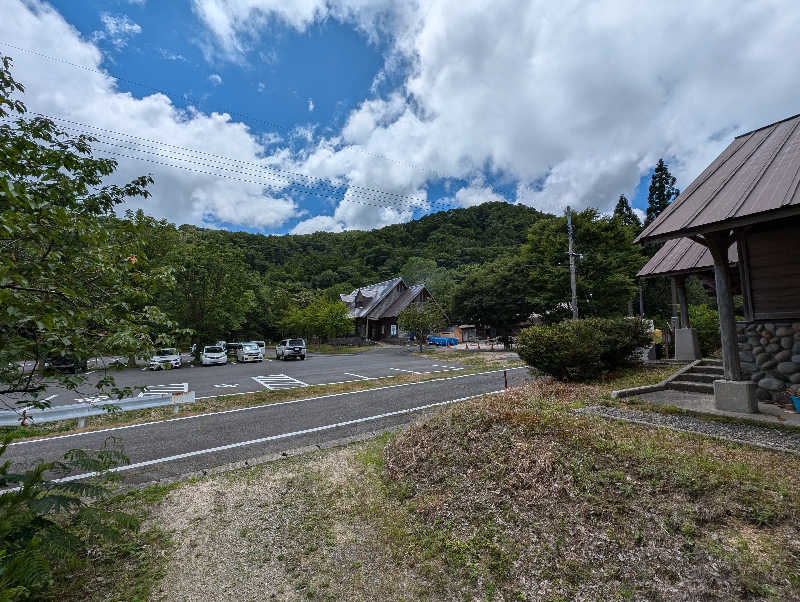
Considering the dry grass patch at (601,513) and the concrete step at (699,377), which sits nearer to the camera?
the dry grass patch at (601,513)

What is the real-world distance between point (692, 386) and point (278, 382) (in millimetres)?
13821

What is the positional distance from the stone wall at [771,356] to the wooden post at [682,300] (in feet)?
17.0

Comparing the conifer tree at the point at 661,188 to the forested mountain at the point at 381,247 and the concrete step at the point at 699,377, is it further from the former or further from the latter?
the concrete step at the point at 699,377

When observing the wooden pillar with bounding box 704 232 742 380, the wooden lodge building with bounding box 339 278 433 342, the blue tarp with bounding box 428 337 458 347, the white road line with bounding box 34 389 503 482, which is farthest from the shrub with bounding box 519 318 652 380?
the wooden lodge building with bounding box 339 278 433 342

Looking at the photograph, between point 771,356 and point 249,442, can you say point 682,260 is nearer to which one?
point 771,356

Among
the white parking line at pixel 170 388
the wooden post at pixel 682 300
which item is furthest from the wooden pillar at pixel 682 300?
the white parking line at pixel 170 388

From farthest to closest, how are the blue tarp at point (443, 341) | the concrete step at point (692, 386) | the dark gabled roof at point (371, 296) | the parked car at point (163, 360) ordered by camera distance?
1. the dark gabled roof at point (371, 296)
2. the blue tarp at point (443, 341)
3. the concrete step at point (692, 386)
4. the parked car at point (163, 360)

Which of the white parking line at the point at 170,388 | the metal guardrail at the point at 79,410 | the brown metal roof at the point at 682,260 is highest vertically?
the brown metal roof at the point at 682,260

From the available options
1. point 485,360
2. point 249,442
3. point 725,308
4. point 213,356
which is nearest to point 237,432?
point 249,442

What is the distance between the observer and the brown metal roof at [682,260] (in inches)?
403

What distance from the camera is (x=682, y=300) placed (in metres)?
11.7

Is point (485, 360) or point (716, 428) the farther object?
point (485, 360)

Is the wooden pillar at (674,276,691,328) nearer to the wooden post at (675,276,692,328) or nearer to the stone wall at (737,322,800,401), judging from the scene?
the wooden post at (675,276,692,328)

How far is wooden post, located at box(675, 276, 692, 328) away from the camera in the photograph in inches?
454
